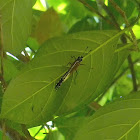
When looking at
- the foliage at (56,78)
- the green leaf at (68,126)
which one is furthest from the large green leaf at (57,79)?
the green leaf at (68,126)

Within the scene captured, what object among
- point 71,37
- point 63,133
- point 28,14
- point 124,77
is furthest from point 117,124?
point 124,77

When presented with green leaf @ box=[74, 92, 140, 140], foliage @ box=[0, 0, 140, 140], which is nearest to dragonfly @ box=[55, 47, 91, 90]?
foliage @ box=[0, 0, 140, 140]

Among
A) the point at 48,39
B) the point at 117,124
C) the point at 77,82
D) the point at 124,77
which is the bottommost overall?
the point at 117,124

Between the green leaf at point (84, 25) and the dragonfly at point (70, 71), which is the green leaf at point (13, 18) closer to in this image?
the dragonfly at point (70, 71)

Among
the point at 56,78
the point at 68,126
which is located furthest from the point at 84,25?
the point at 56,78

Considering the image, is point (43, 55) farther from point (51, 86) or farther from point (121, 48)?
point (121, 48)

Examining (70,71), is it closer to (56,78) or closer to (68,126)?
(56,78)
